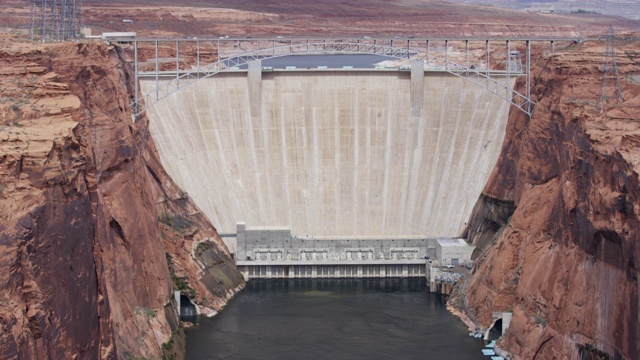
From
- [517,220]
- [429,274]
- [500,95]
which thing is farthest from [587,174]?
[500,95]

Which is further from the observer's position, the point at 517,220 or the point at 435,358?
the point at 517,220

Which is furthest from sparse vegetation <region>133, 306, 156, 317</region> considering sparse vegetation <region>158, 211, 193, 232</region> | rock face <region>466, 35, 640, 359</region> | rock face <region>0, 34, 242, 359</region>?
rock face <region>466, 35, 640, 359</region>

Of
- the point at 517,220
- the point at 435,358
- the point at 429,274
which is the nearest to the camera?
the point at 435,358

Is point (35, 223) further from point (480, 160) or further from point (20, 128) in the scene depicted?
point (480, 160)

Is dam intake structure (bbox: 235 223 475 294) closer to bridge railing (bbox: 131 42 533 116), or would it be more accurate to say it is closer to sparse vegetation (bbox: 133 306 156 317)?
bridge railing (bbox: 131 42 533 116)

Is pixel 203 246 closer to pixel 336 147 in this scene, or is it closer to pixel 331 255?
pixel 331 255

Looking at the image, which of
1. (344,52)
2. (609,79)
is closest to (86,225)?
(609,79)
